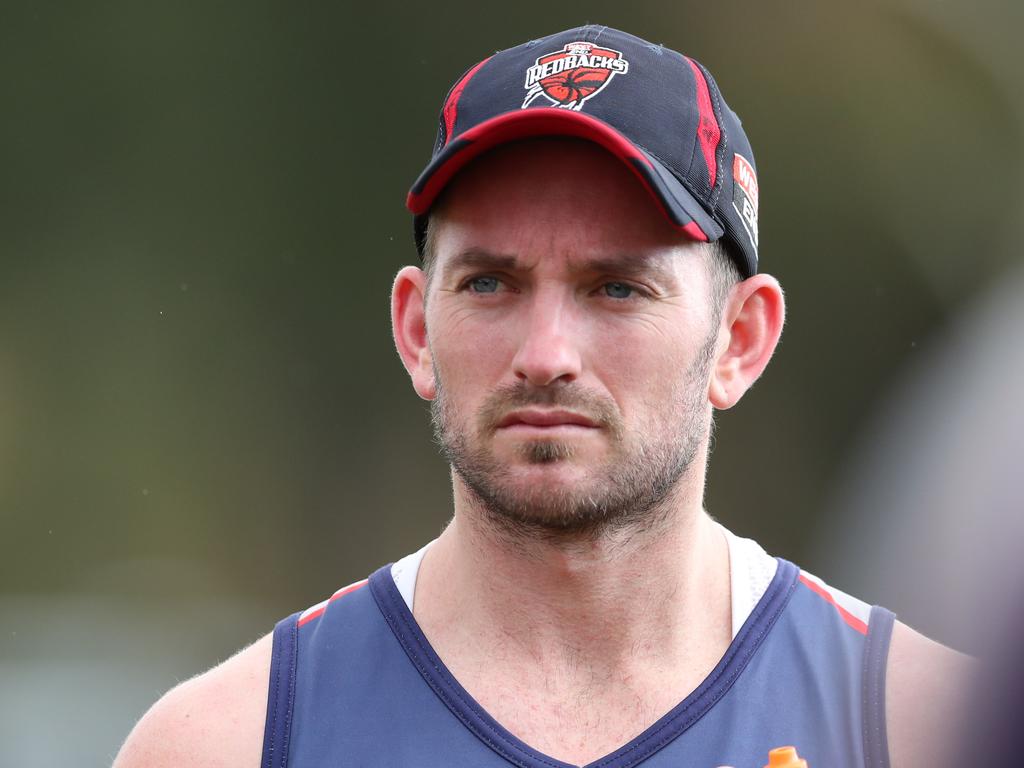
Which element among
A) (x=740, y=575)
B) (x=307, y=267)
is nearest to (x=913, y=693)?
(x=740, y=575)

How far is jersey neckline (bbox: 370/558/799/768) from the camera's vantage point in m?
1.88

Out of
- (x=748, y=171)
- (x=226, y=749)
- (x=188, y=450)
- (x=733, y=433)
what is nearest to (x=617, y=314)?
(x=748, y=171)

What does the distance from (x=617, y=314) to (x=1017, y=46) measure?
5.56m

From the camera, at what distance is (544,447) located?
6.18ft

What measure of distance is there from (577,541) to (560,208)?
0.51 meters

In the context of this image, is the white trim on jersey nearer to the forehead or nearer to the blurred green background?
the forehead

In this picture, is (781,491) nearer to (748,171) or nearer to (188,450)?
(188,450)

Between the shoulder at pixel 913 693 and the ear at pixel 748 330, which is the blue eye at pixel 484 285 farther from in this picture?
the shoulder at pixel 913 693

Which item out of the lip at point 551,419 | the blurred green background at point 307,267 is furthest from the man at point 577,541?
the blurred green background at point 307,267

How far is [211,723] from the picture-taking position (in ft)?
6.32

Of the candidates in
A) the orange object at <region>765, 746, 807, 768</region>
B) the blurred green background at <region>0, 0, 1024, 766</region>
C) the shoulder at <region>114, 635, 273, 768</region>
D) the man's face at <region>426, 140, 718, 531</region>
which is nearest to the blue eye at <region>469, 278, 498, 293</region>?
the man's face at <region>426, 140, 718, 531</region>

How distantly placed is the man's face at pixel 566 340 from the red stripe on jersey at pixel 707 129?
0.47 feet

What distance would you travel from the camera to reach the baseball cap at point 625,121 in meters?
1.94

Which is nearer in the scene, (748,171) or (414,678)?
(414,678)
